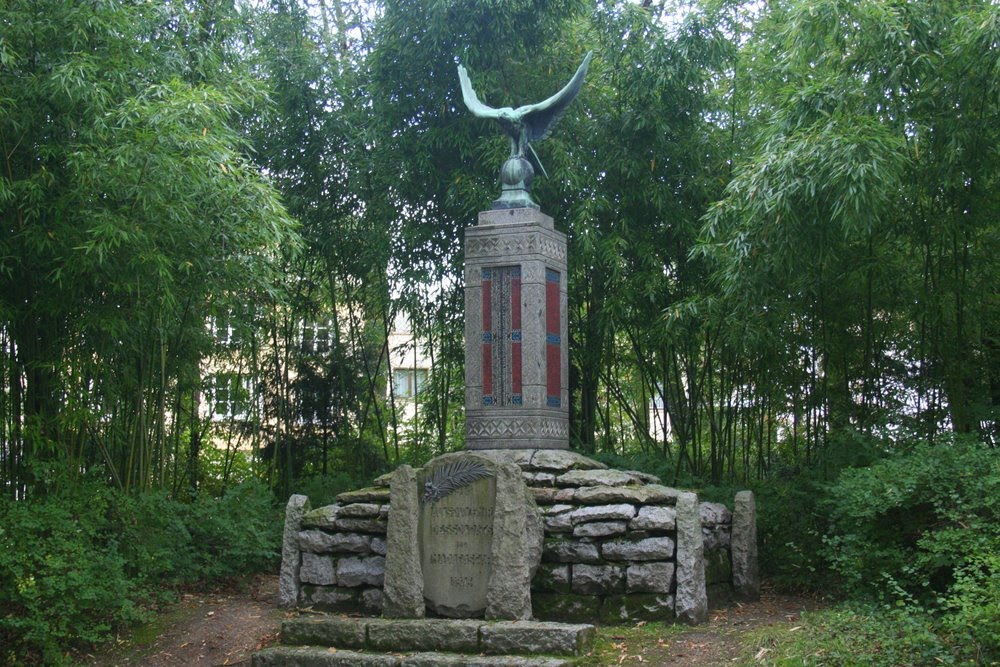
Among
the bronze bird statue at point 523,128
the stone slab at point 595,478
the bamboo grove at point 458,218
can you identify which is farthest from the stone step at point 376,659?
the bronze bird statue at point 523,128

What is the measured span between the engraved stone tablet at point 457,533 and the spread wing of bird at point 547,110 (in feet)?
8.89

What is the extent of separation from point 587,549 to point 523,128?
3.18 metres

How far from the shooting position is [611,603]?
692 cm

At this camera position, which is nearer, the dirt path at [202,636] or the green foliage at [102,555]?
the green foliage at [102,555]

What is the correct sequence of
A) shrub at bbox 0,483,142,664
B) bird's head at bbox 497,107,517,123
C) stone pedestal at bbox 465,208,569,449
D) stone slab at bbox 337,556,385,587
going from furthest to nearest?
bird's head at bbox 497,107,517,123 < stone pedestal at bbox 465,208,569,449 < stone slab at bbox 337,556,385,587 < shrub at bbox 0,483,142,664

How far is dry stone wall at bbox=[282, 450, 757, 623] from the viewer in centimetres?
684

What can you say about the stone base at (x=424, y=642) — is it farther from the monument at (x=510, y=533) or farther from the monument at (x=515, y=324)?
the monument at (x=515, y=324)

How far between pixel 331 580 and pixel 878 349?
4968mm

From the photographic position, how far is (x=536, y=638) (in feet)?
20.2

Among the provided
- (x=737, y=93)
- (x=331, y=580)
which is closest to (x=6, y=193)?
(x=331, y=580)

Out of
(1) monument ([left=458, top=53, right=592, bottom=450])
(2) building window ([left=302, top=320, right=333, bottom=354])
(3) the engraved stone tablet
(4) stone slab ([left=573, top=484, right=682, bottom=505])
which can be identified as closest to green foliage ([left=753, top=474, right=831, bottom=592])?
(4) stone slab ([left=573, top=484, right=682, bottom=505])

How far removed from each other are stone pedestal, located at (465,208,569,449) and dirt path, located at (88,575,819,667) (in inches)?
65.6

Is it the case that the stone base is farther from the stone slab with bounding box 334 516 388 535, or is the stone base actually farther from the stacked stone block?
the stone slab with bounding box 334 516 388 535

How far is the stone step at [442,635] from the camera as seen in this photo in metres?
6.14
